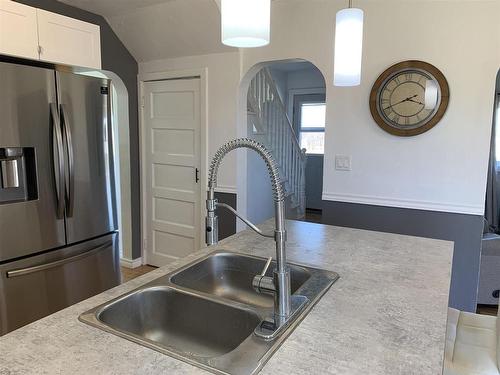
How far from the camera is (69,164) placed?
2.38m

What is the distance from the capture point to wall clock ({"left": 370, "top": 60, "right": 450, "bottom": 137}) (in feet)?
8.39

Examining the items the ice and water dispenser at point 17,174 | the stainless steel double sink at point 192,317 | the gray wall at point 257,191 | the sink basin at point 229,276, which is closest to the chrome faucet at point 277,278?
the stainless steel double sink at point 192,317

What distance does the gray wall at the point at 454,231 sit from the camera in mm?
2604

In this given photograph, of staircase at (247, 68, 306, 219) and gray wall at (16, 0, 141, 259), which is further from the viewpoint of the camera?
staircase at (247, 68, 306, 219)

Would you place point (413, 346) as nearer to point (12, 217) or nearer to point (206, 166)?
point (12, 217)

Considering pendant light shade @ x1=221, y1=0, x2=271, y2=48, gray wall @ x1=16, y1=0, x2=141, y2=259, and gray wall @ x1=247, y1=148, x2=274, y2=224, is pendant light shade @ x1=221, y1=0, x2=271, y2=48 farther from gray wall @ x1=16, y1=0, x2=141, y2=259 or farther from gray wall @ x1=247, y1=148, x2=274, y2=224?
gray wall @ x1=247, y1=148, x2=274, y2=224

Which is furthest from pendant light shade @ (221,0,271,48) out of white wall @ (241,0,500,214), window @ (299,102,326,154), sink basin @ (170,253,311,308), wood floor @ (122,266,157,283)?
window @ (299,102,326,154)

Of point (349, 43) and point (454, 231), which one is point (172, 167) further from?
point (454, 231)

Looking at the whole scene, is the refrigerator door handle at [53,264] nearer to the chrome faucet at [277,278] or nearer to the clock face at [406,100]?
the chrome faucet at [277,278]

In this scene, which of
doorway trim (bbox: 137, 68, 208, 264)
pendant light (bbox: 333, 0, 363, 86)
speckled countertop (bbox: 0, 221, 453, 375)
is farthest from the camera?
doorway trim (bbox: 137, 68, 208, 264)

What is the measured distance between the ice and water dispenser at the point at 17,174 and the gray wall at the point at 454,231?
7.63 feet

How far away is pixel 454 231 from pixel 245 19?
219 cm

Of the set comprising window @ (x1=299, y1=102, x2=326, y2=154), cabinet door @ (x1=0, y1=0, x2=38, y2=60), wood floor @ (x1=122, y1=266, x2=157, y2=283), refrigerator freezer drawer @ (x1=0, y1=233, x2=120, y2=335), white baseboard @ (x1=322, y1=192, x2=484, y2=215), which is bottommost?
wood floor @ (x1=122, y1=266, x2=157, y2=283)

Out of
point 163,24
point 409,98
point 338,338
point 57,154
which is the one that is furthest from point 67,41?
point 338,338
